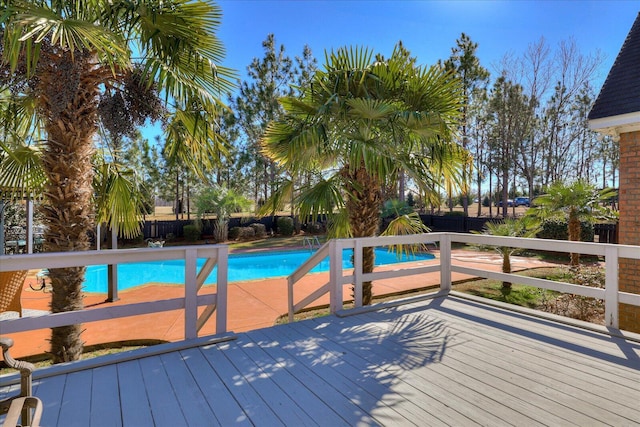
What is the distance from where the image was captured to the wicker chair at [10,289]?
11.0 feet

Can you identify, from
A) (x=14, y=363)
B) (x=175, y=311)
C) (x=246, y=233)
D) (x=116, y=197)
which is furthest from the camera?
(x=246, y=233)

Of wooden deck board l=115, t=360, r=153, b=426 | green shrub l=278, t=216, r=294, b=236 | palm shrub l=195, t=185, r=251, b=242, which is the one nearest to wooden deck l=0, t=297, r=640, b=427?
wooden deck board l=115, t=360, r=153, b=426

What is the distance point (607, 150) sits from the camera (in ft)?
98.8

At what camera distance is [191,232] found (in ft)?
59.4

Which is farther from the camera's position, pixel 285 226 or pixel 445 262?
pixel 285 226

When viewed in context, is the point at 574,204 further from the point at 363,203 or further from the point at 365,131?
the point at 365,131

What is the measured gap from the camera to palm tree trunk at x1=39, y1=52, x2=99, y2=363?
3.81 meters

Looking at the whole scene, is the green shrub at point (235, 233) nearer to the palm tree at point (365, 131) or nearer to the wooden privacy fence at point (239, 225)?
the wooden privacy fence at point (239, 225)

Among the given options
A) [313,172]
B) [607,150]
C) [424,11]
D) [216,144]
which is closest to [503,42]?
[424,11]

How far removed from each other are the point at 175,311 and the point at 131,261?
480 centimetres

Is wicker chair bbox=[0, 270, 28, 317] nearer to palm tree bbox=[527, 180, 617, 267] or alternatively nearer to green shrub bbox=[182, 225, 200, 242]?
palm tree bbox=[527, 180, 617, 267]

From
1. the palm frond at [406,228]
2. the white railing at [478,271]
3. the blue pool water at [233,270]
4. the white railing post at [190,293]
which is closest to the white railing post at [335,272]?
the white railing at [478,271]

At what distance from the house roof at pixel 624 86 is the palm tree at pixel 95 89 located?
532cm

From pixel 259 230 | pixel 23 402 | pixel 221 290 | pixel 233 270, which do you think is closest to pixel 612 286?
pixel 221 290
